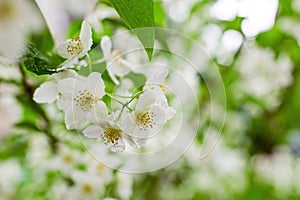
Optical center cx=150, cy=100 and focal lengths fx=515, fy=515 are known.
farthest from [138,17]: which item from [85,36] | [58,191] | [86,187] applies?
[58,191]

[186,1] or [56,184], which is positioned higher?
[186,1]

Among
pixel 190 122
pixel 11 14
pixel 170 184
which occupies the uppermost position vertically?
pixel 11 14

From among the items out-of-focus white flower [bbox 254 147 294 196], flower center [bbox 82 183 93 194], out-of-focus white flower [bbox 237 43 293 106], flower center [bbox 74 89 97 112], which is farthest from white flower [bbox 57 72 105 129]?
out-of-focus white flower [bbox 254 147 294 196]

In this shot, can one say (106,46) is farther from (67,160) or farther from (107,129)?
(67,160)

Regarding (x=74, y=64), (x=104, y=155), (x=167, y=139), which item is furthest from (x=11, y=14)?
(x=167, y=139)

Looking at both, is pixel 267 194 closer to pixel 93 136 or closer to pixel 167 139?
pixel 167 139

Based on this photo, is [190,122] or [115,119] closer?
[115,119]

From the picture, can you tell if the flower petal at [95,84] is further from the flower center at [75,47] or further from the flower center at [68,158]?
the flower center at [68,158]

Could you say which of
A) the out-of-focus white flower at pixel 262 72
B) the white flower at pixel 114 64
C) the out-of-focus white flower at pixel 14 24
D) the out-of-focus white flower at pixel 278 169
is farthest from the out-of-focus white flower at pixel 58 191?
the out-of-focus white flower at pixel 278 169
